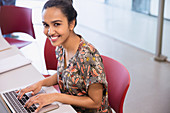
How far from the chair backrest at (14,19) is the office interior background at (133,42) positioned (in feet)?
2.21

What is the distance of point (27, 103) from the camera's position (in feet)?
5.10

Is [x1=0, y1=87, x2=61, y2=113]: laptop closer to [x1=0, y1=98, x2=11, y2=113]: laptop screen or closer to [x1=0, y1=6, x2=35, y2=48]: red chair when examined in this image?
[x1=0, y1=98, x2=11, y2=113]: laptop screen

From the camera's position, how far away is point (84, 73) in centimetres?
161

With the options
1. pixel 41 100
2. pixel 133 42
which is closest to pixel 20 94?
pixel 41 100

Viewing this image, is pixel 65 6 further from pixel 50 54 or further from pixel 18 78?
pixel 50 54

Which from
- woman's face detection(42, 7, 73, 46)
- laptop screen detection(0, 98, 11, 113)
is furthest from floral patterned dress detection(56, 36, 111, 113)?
laptop screen detection(0, 98, 11, 113)

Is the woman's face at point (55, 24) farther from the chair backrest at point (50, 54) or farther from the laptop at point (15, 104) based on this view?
the chair backrest at point (50, 54)

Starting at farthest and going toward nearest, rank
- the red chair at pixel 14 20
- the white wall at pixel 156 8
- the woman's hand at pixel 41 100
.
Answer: the white wall at pixel 156 8 < the red chair at pixel 14 20 < the woman's hand at pixel 41 100

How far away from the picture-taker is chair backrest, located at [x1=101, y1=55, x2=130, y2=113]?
1.71m

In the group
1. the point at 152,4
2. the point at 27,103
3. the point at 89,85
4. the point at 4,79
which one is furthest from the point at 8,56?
the point at 152,4

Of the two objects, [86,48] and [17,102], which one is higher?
[86,48]

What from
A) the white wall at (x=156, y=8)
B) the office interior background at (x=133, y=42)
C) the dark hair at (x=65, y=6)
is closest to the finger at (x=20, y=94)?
the dark hair at (x=65, y=6)

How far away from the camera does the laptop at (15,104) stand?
1540 millimetres

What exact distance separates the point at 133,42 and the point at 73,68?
280 cm
